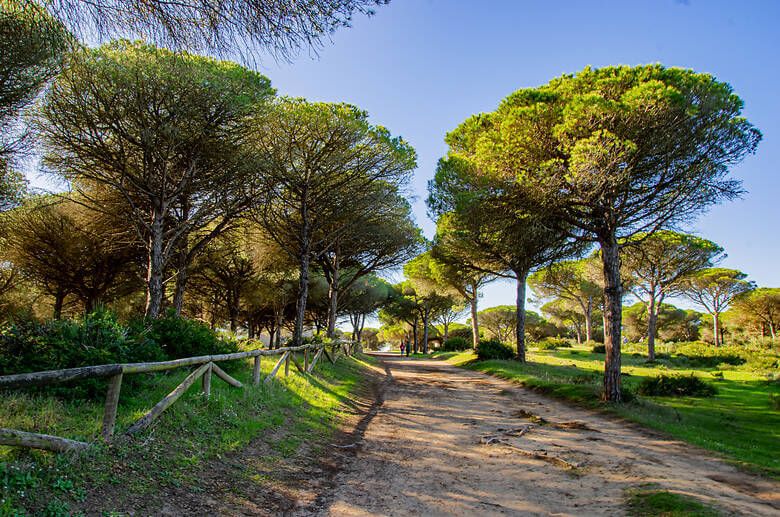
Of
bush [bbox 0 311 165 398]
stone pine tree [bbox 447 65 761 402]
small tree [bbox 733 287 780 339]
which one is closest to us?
bush [bbox 0 311 165 398]

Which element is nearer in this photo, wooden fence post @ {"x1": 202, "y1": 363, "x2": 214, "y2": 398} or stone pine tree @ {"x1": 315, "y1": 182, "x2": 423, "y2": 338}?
wooden fence post @ {"x1": 202, "y1": 363, "x2": 214, "y2": 398}

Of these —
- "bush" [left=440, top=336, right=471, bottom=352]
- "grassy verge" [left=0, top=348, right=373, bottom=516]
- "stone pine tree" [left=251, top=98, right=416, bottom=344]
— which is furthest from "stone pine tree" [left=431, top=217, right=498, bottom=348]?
"grassy verge" [left=0, top=348, right=373, bottom=516]

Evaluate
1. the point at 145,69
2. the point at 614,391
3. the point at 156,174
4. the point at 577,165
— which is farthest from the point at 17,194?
the point at 614,391

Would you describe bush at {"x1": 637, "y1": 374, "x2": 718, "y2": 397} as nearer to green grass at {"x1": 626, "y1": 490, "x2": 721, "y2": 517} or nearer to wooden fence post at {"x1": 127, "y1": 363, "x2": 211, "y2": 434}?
green grass at {"x1": 626, "y1": 490, "x2": 721, "y2": 517}

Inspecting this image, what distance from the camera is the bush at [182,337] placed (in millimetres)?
7945

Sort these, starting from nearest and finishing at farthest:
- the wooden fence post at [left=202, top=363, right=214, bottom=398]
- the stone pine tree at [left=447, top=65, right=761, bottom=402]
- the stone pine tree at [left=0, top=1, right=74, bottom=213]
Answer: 1. the stone pine tree at [left=0, top=1, right=74, bottom=213]
2. the wooden fence post at [left=202, top=363, right=214, bottom=398]
3. the stone pine tree at [left=447, top=65, right=761, bottom=402]

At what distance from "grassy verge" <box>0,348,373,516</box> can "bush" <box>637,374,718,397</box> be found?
983 centimetres

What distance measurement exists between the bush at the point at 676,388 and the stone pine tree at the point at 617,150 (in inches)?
131

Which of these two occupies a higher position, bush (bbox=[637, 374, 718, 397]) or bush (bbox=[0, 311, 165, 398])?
bush (bbox=[0, 311, 165, 398])

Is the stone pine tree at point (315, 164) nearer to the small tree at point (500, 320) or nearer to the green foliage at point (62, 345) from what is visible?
the green foliage at point (62, 345)

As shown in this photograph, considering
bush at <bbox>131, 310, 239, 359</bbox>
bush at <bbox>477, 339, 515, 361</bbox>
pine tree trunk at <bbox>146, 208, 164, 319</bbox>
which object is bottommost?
bush at <bbox>477, 339, 515, 361</bbox>

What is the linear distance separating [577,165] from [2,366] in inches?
434

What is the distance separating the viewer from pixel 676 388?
11.6m

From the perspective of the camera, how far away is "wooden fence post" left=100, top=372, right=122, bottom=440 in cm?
392
